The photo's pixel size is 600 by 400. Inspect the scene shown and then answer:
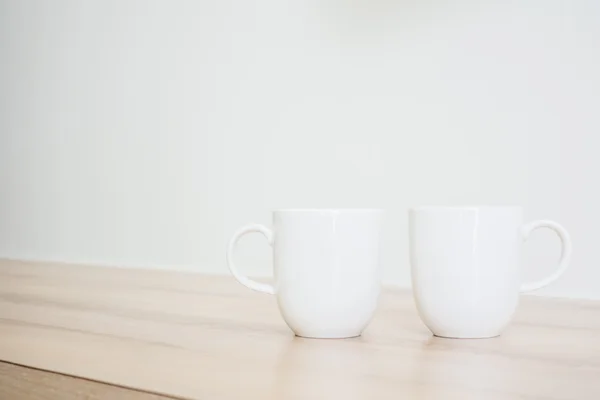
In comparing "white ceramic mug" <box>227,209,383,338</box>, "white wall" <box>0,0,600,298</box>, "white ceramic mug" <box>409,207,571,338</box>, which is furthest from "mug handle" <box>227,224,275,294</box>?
"white wall" <box>0,0,600,298</box>

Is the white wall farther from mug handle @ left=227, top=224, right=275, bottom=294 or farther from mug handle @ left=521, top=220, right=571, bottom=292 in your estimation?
mug handle @ left=227, top=224, right=275, bottom=294

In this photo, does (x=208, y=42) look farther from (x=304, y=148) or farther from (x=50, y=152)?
(x=50, y=152)

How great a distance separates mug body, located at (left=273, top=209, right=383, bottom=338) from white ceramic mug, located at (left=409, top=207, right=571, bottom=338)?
46 millimetres

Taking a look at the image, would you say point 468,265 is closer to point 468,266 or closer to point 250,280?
point 468,266

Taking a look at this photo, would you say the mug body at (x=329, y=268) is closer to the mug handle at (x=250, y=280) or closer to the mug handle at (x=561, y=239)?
the mug handle at (x=250, y=280)

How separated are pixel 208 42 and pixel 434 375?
125 cm

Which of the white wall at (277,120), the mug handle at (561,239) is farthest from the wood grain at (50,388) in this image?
the white wall at (277,120)

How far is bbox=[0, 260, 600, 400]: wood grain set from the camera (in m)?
0.51

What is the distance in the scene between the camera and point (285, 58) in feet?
5.00

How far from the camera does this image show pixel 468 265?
0.66 m

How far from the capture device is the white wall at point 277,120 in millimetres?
1169

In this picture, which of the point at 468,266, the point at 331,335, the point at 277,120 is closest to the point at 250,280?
the point at 331,335

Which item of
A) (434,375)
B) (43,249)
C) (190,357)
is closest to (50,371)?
(190,357)

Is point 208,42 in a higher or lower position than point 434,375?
higher
